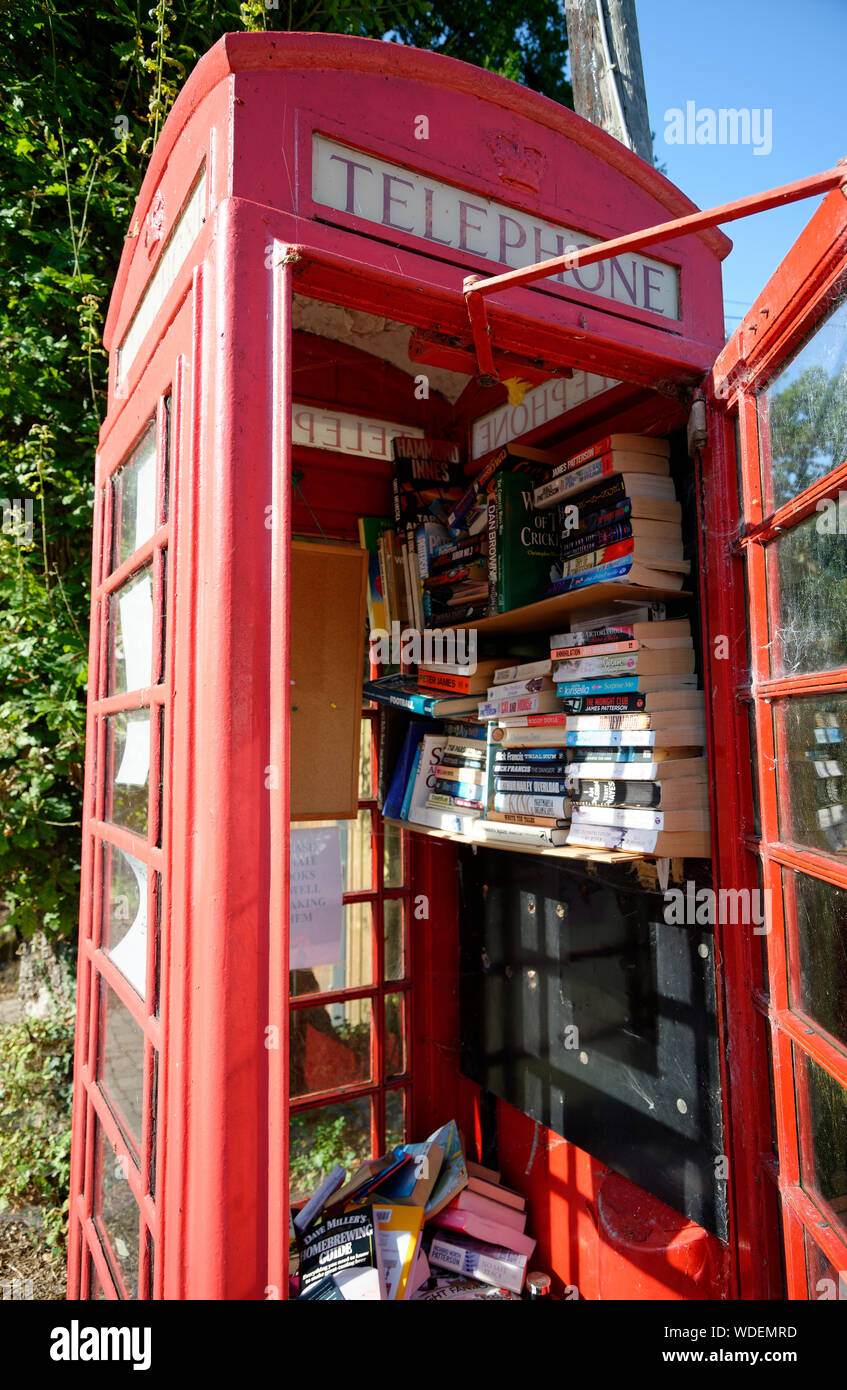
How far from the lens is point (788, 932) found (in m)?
1.62

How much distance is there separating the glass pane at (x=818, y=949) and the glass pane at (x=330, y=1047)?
85.9 inches

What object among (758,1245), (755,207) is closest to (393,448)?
(755,207)

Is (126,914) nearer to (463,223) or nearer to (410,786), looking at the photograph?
(410,786)

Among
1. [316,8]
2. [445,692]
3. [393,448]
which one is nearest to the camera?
[445,692]

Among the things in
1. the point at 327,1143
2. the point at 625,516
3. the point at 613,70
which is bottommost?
the point at 327,1143

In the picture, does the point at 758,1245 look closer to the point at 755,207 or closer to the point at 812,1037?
the point at 812,1037

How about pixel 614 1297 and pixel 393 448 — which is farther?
pixel 393 448

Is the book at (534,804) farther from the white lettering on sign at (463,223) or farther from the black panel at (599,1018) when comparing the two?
the white lettering on sign at (463,223)

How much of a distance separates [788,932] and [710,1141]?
0.71 meters

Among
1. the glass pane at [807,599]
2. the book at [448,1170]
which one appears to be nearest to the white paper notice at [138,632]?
the glass pane at [807,599]

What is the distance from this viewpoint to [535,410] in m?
2.72

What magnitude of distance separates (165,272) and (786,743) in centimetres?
190

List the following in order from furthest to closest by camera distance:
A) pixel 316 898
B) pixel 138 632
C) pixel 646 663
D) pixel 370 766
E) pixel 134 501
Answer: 1. pixel 370 766
2. pixel 316 898
3. pixel 134 501
4. pixel 138 632
5. pixel 646 663

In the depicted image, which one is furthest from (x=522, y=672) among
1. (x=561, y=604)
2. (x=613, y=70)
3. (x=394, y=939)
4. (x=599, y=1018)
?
(x=613, y=70)
